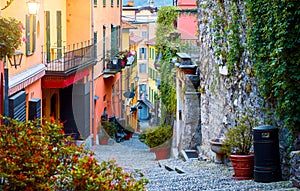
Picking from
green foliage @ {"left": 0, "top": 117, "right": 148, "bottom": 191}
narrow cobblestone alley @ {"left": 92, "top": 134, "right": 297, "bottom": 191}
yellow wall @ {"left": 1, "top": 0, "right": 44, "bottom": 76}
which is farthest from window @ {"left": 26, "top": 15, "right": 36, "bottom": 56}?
green foliage @ {"left": 0, "top": 117, "right": 148, "bottom": 191}

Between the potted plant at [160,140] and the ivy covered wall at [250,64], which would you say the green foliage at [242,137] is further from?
the potted plant at [160,140]

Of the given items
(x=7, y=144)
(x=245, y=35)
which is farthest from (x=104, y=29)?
(x=7, y=144)

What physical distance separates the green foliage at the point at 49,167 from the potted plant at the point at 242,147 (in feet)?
16.6

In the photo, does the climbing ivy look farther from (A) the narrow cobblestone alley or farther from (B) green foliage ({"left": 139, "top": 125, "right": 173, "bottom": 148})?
(A) the narrow cobblestone alley

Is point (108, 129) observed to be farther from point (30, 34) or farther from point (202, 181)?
point (202, 181)

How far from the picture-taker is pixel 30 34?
1816cm

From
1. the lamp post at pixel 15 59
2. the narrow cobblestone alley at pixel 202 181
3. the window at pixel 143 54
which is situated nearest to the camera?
the narrow cobblestone alley at pixel 202 181

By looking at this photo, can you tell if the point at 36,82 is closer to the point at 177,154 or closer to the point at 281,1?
the point at 177,154

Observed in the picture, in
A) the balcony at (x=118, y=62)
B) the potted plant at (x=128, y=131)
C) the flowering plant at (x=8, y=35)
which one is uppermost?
the flowering plant at (x=8, y=35)

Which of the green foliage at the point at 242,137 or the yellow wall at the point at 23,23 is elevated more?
the yellow wall at the point at 23,23

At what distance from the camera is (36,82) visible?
19344 millimetres

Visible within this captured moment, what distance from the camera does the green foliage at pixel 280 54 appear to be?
31.4 feet

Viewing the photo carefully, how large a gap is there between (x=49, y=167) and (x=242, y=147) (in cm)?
584

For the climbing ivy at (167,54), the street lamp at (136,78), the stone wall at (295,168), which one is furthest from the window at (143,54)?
the stone wall at (295,168)
